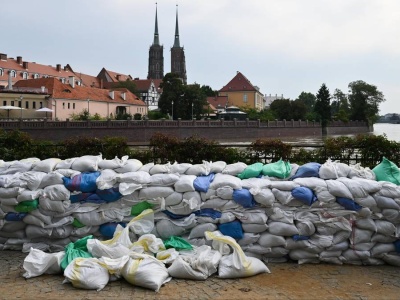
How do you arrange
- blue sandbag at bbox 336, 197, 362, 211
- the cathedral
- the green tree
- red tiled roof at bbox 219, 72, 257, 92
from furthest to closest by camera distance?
1. the cathedral
2. red tiled roof at bbox 219, 72, 257, 92
3. the green tree
4. blue sandbag at bbox 336, 197, 362, 211

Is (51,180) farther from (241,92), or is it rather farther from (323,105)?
(241,92)

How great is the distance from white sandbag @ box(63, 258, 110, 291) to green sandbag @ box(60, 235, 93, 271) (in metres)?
0.18

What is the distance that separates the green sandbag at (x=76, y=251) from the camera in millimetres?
4125

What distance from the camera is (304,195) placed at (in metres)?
4.34

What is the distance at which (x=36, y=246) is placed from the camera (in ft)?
15.7

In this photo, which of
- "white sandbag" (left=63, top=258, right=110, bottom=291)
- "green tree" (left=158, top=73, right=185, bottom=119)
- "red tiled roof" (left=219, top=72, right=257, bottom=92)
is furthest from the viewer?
"red tiled roof" (left=219, top=72, right=257, bottom=92)

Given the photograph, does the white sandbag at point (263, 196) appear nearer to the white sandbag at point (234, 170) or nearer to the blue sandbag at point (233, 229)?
the blue sandbag at point (233, 229)

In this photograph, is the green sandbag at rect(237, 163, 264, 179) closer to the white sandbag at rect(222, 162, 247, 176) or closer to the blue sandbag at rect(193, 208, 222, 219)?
the white sandbag at rect(222, 162, 247, 176)

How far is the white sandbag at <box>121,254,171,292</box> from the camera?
3.74 metres

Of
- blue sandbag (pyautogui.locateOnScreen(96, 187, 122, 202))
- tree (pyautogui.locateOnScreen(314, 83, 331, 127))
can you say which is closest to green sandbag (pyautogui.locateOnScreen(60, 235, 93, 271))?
blue sandbag (pyautogui.locateOnScreen(96, 187, 122, 202))

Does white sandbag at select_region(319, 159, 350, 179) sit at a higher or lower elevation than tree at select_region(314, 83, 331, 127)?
lower

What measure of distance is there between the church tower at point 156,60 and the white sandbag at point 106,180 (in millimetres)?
100802

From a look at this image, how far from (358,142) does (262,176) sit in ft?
14.3

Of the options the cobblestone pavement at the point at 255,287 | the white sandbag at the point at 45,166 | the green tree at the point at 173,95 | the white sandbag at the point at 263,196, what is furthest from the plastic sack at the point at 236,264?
the green tree at the point at 173,95
